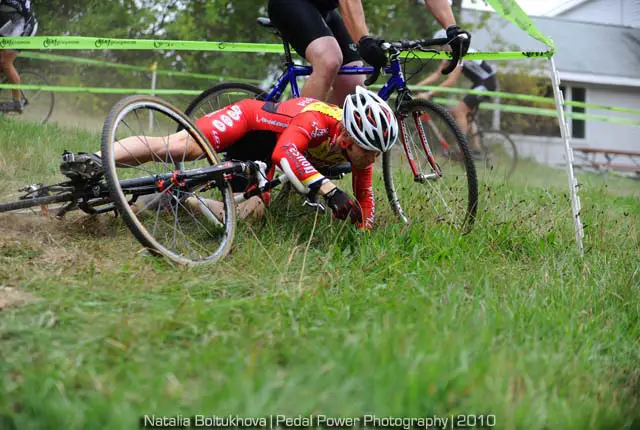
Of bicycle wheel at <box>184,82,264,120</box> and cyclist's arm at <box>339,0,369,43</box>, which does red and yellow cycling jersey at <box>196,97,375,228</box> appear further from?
bicycle wheel at <box>184,82,264,120</box>

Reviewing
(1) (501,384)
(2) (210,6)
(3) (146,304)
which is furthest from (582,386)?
(2) (210,6)

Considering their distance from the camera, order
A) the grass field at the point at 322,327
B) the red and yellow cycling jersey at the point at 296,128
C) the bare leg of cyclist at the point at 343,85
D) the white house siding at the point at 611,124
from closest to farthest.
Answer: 1. the grass field at the point at 322,327
2. the red and yellow cycling jersey at the point at 296,128
3. the bare leg of cyclist at the point at 343,85
4. the white house siding at the point at 611,124

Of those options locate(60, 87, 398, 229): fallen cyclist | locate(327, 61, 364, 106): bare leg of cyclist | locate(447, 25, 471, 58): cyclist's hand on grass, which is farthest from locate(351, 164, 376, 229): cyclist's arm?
locate(447, 25, 471, 58): cyclist's hand on grass

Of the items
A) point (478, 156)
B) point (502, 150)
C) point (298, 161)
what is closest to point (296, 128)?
point (298, 161)

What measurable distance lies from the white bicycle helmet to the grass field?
56 centimetres

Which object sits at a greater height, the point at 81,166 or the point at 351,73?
the point at 351,73

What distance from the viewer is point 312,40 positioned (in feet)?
14.4

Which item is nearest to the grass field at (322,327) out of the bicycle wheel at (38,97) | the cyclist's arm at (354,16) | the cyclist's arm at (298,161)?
the cyclist's arm at (298,161)

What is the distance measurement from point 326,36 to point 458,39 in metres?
0.87

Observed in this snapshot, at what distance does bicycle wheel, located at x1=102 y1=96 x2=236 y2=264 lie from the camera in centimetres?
320

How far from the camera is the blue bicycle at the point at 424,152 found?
13.7 feet

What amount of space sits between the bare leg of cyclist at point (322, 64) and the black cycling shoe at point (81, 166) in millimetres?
1677

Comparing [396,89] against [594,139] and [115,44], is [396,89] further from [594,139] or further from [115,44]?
[594,139]

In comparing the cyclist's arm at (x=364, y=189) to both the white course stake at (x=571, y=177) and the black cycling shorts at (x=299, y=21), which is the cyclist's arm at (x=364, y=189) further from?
the white course stake at (x=571, y=177)
